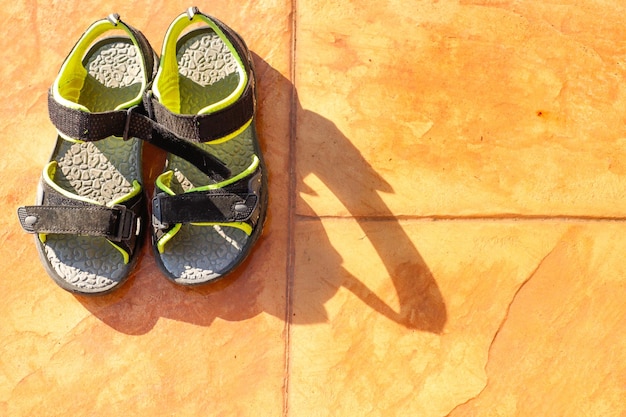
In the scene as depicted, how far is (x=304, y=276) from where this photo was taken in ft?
4.59

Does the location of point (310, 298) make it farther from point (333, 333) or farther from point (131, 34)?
point (131, 34)

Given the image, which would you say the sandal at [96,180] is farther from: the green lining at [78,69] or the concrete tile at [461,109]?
the concrete tile at [461,109]

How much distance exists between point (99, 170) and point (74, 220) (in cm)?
17

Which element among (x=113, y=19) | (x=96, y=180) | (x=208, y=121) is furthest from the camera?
(x=96, y=180)

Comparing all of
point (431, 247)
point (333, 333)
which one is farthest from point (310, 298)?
point (431, 247)

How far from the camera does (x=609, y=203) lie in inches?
54.4

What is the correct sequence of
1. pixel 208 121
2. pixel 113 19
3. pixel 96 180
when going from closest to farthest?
pixel 208 121 < pixel 113 19 < pixel 96 180

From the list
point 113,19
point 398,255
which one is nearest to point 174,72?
point 113,19

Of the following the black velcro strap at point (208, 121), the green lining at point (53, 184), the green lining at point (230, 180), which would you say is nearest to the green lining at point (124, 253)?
the green lining at point (53, 184)

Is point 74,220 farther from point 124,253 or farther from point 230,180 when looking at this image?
point 230,180

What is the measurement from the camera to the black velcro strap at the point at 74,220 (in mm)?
1261

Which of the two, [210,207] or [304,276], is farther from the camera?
[304,276]

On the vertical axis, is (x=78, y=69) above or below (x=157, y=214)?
above

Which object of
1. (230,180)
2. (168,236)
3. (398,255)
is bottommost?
(398,255)
